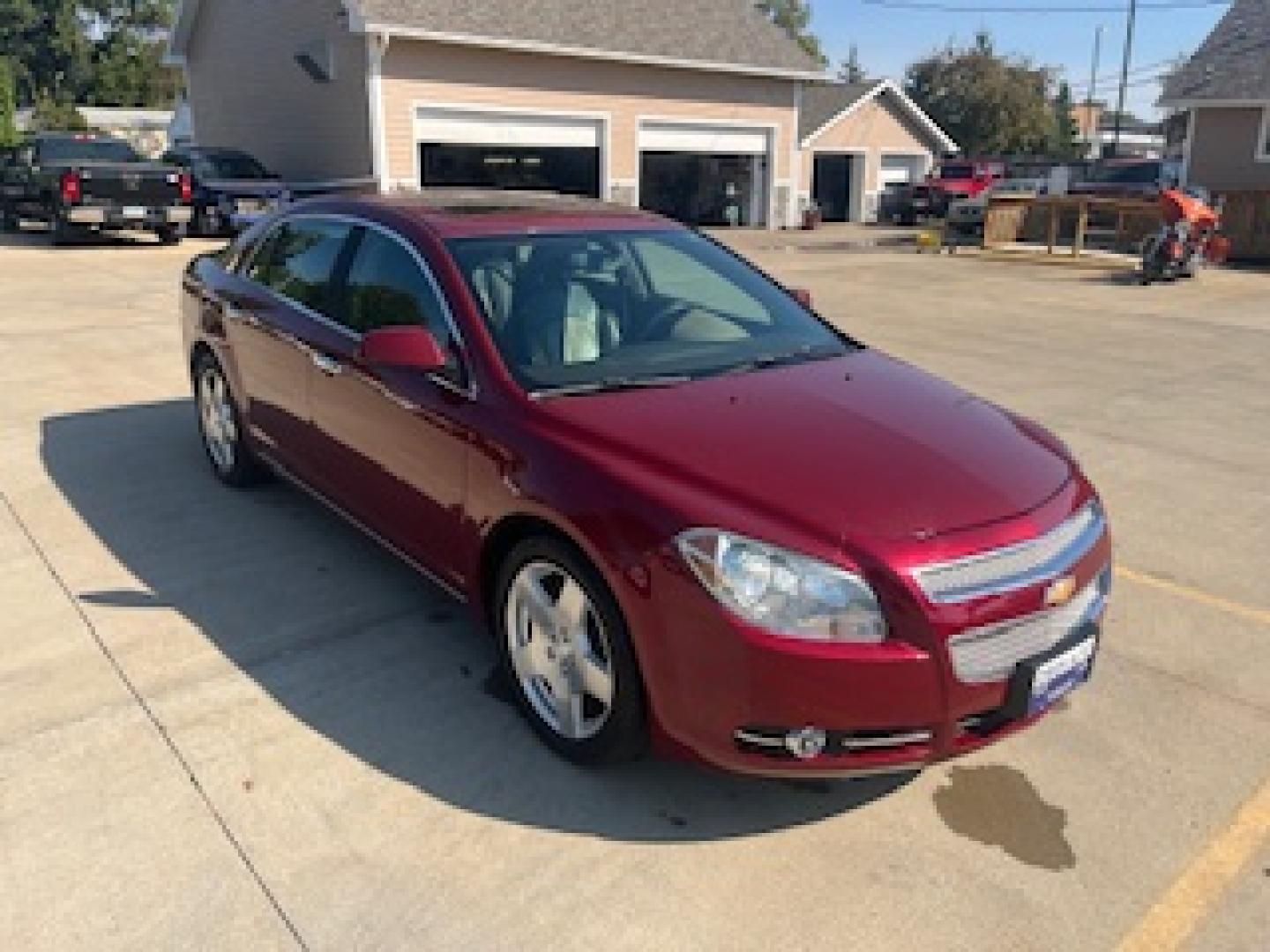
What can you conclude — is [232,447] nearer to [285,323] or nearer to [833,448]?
[285,323]

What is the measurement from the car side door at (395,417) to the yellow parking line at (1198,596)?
300cm

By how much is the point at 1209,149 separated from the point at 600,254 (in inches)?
906

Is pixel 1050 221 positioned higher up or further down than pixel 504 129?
further down

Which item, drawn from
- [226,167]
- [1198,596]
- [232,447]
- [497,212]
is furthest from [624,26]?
[1198,596]

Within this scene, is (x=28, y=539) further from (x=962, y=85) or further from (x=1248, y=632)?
(x=962, y=85)

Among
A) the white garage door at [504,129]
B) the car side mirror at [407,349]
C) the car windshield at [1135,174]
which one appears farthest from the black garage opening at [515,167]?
the car side mirror at [407,349]

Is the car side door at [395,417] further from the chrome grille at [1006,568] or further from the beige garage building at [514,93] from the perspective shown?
the beige garage building at [514,93]

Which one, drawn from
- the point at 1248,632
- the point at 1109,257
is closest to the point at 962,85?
the point at 1109,257

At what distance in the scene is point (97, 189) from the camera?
643 inches

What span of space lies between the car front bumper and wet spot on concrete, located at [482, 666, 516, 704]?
2.83 ft

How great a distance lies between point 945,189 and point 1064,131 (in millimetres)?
→ 47026

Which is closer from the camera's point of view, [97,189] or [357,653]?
[357,653]

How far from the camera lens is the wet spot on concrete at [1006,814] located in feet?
9.05

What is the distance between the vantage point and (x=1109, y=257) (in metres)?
19.6
